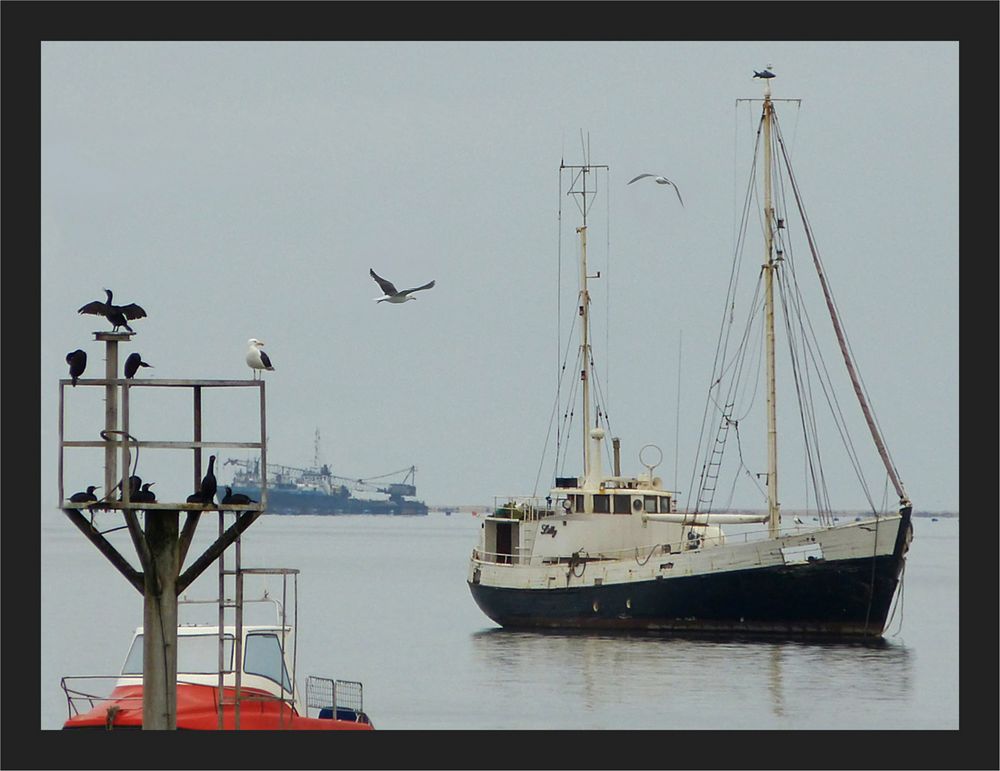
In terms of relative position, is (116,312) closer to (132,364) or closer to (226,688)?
(132,364)

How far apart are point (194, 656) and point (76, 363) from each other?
7.20 meters

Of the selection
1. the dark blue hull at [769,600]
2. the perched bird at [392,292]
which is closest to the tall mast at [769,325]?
the dark blue hull at [769,600]

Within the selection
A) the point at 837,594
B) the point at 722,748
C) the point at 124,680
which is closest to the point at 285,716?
the point at 124,680

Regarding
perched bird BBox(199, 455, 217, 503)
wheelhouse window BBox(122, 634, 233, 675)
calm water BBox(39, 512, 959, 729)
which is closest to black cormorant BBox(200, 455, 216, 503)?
perched bird BBox(199, 455, 217, 503)

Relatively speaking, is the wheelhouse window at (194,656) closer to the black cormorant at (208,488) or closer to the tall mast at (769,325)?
the black cormorant at (208,488)

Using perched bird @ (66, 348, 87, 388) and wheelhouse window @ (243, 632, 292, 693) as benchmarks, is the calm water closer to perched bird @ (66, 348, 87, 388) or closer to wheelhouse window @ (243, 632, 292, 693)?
wheelhouse window @ (243, 632, 292, 693)

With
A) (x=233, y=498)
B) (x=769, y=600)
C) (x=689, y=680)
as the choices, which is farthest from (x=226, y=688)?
(x=769, y=600)

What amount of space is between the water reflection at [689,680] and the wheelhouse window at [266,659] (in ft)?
40.6

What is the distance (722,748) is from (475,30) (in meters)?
9.37

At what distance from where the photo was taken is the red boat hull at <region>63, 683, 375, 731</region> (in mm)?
26016

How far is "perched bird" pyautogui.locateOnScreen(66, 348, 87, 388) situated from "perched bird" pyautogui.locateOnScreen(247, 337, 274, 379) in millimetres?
2316

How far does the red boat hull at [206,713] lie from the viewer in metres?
26.0

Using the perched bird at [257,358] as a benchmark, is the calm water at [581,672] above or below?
below

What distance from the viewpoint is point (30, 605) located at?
90.7ft
